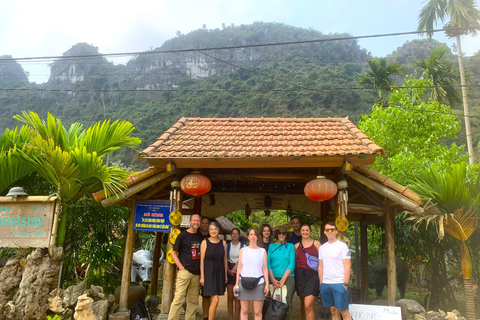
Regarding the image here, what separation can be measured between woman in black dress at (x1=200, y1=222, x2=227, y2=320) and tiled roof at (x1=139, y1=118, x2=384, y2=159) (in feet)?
4.06

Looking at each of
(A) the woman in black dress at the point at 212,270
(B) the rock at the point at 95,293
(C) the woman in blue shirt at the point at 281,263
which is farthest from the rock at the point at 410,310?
(B) the rock at the point at 95,293

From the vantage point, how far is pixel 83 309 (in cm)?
506

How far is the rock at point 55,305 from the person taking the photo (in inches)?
202

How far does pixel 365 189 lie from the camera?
6648mm

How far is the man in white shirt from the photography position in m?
4.50

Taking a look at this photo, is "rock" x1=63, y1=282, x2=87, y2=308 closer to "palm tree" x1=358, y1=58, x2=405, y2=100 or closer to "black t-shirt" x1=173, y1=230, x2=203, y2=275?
"black t-shirt" x1=173, y1=230, x2=203, y2=275

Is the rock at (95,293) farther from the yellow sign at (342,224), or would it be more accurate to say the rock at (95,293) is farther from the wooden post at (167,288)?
the yellow sign at (342,224)

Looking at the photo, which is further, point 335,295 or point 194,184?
point 194,184

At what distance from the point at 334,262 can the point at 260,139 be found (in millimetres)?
2363

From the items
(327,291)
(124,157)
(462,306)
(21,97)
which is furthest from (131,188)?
(21,97)

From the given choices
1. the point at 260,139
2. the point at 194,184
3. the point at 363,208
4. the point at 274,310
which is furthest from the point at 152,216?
the point at 363,208

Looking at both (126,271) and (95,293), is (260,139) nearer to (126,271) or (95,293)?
(126,271)

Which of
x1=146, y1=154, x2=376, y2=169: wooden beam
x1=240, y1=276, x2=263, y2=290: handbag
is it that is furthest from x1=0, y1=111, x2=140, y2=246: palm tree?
x1=240, y1=276, x2=263, y2=290: handbag

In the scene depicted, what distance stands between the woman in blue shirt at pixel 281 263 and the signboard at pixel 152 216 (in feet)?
6.24
